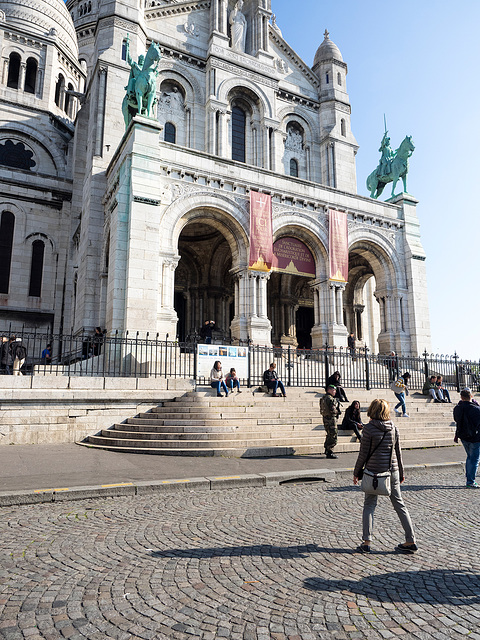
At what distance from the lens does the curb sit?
20.1 feet

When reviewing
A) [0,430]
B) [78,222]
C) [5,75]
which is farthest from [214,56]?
[0,430]

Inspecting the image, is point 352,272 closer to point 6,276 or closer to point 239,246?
point 239,246

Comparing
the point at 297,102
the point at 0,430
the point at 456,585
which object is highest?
the point at 297,102

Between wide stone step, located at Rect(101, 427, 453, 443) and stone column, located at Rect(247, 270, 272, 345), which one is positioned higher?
stone column, located at Rect(247, 270, 272, 345)

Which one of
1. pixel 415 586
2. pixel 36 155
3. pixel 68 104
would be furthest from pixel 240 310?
pixel 68 104

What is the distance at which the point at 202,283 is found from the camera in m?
25.2

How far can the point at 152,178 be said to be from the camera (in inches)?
→ 691

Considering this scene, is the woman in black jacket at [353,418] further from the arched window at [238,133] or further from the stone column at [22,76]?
the stone column at [22,76]

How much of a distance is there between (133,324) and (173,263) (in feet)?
10.6

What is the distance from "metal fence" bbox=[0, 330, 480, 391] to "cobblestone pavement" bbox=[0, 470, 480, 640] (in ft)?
26.2

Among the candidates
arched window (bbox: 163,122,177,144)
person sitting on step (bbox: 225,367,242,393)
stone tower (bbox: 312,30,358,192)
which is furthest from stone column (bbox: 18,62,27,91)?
person sitting on step (bbox: 225,367,242,393)

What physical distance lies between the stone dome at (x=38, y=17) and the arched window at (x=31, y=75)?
75.5 inches

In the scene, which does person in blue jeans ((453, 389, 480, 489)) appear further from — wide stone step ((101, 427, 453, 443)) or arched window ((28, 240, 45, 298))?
arched window ((28, 240, 45, 298))

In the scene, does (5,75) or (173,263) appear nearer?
(173,263)
